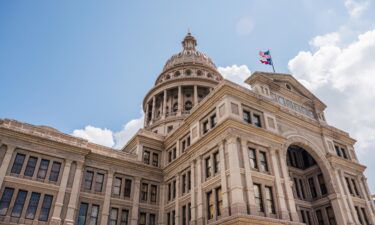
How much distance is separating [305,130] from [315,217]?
10246mm

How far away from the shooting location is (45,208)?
27.8 metres

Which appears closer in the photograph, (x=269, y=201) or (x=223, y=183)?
(x=223, y=183)

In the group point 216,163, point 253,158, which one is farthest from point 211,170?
point 253,158

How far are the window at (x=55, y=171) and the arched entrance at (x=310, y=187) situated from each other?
26621 mm

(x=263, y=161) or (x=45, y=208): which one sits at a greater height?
(x=263, y=161)

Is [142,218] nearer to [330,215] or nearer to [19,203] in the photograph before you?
[19,203]

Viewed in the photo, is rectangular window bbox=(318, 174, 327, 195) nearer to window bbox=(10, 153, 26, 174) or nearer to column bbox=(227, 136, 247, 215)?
column bbox=(227, 136, 247, 215)

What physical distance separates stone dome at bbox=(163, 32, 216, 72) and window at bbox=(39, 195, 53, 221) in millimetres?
41478

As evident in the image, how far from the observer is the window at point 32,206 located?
26759mm

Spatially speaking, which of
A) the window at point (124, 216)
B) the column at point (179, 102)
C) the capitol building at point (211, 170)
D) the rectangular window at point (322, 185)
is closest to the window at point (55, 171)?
the capitol building at point (211, 170)

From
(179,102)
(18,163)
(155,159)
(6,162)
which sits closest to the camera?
(6,162)

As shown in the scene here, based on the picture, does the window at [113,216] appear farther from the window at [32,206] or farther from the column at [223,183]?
the column at [223,183]

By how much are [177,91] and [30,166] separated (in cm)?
3469

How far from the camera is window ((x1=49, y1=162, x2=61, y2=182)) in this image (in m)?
29.6
